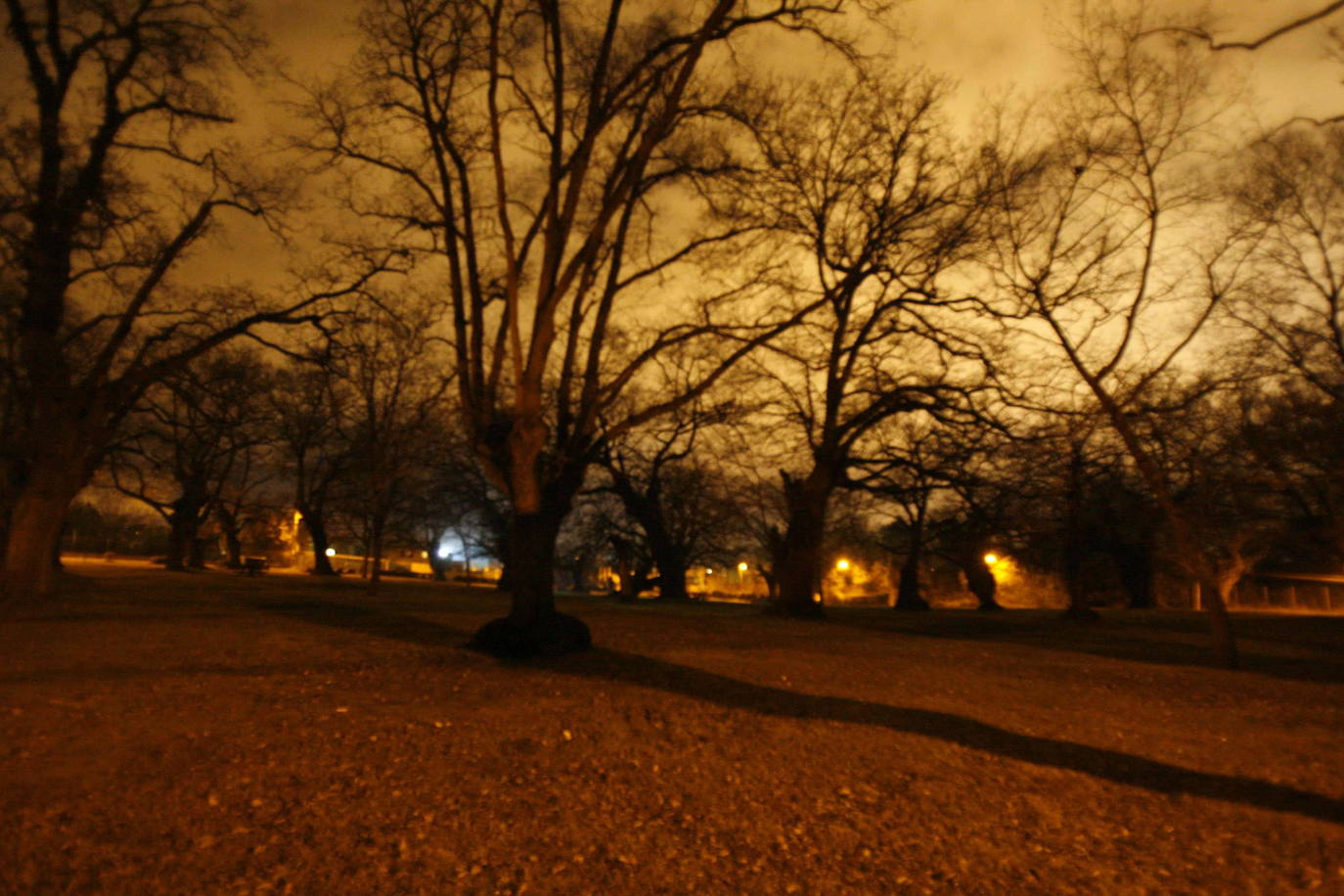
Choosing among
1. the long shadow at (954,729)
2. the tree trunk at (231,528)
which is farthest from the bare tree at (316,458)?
the long shadow at (954,729)

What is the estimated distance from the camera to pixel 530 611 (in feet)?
36.6

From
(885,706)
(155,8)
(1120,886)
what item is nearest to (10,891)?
(1120,886)

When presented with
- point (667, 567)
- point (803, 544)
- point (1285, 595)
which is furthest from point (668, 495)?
point (1285, 595)

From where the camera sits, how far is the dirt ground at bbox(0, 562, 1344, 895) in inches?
182

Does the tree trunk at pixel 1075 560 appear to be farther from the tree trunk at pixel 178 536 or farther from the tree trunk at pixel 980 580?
the tree trunk at pixel 178 536

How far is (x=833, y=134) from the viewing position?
16891 mm

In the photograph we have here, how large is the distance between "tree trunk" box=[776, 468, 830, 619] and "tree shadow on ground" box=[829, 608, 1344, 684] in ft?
3.02

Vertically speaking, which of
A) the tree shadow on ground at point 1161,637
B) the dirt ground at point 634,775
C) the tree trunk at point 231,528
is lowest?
the dirt ground at point 634,775

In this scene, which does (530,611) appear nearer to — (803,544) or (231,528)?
(803,544)

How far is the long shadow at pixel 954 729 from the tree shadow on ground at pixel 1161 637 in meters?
7.35

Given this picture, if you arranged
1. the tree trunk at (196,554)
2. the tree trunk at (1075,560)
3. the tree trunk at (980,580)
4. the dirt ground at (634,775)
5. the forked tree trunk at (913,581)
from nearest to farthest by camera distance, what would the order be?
the dirt ground at (634,775)
the tree trunk at (1075,560)
the forked tree trunk at (913,581)
the tree trunk at (980,580)
the tree trunk at (196,554)

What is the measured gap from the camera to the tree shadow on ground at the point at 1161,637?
1439cm

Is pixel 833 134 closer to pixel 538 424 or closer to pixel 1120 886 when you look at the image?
pixel 538 424

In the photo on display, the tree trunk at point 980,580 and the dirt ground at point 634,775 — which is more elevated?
the tree trunk at point 980,580
